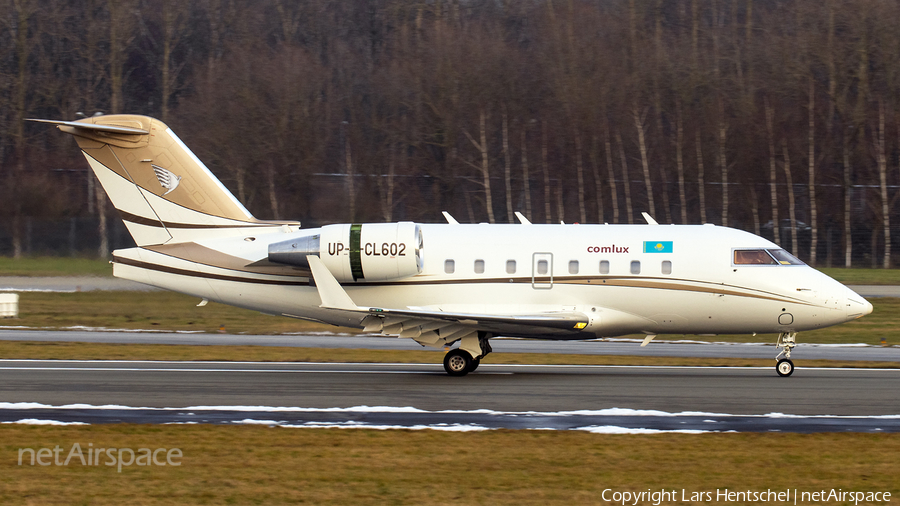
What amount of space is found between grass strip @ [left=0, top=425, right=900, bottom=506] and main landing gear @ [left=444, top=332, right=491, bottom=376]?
6127mm

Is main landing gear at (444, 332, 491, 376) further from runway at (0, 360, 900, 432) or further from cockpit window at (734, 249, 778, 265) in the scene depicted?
cockpit window at (734, 249, 778, 265)

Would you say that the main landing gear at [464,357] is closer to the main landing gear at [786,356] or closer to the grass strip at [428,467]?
the grass strip at [428,467]

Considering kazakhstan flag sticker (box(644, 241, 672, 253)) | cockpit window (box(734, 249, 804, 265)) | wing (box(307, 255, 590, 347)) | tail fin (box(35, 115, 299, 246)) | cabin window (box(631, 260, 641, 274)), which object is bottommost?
wing (box(307, 255, 590, 347))

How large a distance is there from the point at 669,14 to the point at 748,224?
23660 mm

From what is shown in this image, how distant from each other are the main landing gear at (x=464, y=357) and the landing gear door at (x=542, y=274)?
170 centimetres

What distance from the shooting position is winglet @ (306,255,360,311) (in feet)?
58.6

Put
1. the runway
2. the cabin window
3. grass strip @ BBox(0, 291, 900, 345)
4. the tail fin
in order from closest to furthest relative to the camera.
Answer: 1. the runway
2. the cabin window
3. the tail fin
4. grass strip @ BBox(0, 291, 900, 345)

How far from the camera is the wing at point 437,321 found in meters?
17.9

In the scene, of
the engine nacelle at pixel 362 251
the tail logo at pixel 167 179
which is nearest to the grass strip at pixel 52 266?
the tail logo at pixel 167 179

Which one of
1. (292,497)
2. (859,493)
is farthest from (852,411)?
(292,497)

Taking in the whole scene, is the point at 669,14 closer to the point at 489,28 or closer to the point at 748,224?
the point at 489,28
